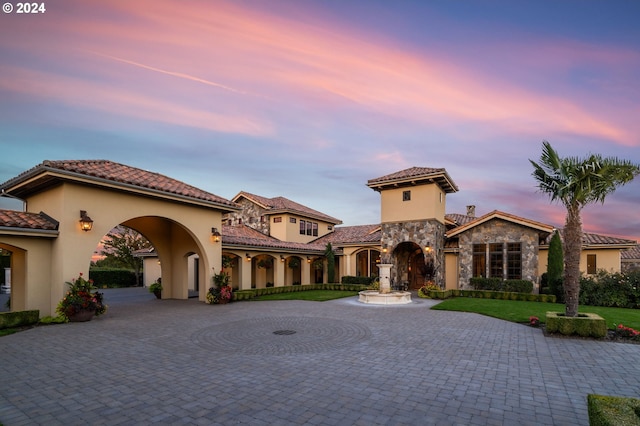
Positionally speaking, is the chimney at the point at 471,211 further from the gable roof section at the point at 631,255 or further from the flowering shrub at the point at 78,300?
the flowering shrub at the point at 78,300

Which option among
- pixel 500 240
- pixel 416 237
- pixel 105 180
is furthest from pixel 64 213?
pixel 500 240

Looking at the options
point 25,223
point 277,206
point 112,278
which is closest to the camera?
point 25,223

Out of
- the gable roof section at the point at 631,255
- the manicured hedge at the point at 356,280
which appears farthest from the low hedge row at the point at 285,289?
the gable roof section at the point at 631,255

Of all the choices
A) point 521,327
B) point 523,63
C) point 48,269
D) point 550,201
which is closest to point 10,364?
point 48,269

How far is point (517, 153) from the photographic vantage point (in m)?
18.1

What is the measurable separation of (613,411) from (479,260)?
1882 cm

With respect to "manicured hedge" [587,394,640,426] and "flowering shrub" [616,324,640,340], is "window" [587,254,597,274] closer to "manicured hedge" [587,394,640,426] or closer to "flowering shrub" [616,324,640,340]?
"flowering shrub" [616,324,640,340]

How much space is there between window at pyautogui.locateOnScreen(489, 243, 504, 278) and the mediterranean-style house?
0.06m

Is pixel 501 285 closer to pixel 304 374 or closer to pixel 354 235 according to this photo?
pixel 354 235

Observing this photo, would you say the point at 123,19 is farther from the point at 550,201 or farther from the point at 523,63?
the point at 550,201

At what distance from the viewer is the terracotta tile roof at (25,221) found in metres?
10.3

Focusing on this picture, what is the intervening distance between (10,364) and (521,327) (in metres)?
13.5

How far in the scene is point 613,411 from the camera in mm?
3309

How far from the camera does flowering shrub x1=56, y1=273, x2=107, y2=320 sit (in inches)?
428
